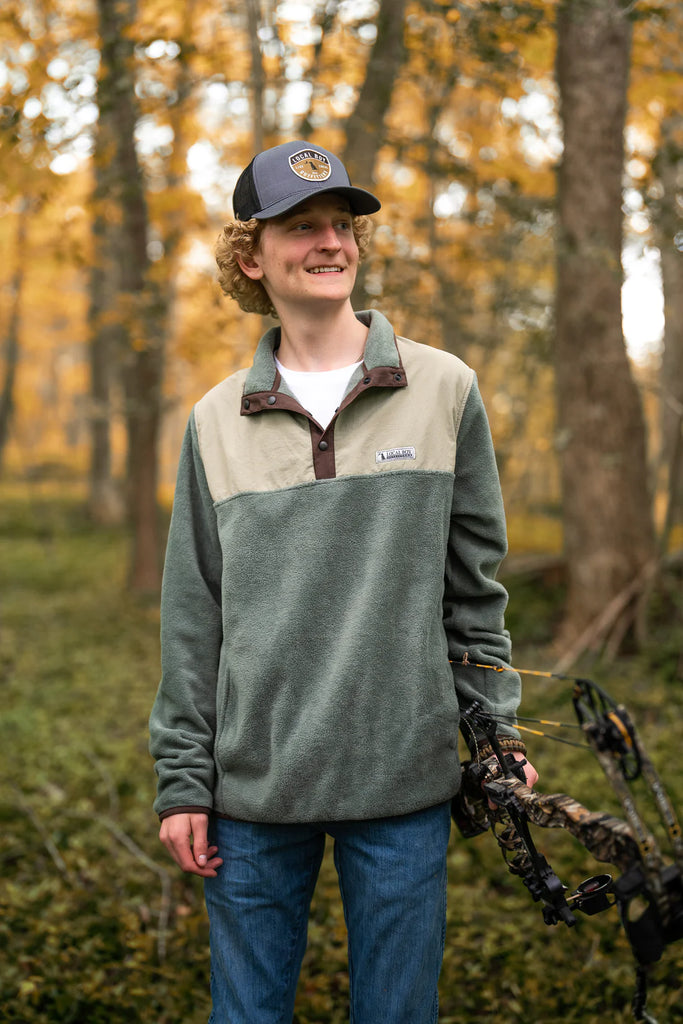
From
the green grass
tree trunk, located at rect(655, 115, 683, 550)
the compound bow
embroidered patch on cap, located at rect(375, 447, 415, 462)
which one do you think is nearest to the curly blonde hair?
embroidered patch on cap, located at rect(375, 447, 415, 462)

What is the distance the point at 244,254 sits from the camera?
2.17m

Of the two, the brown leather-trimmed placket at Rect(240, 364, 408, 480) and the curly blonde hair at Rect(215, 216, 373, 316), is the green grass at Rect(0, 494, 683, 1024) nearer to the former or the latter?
the brown leather-trimmed placket at Rect(240, 364, 408, 480)

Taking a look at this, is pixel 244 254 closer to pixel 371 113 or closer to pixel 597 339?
pixel 371 113

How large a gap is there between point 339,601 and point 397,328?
571cm

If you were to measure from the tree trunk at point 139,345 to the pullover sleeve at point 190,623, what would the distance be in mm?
5843

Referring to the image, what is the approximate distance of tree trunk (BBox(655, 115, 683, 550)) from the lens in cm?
643

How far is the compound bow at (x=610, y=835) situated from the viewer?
1.42 m

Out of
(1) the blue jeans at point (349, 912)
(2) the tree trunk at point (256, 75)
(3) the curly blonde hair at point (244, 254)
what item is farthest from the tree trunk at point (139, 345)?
(1) the blue jeans at point (349, 912)

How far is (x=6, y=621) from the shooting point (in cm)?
1055

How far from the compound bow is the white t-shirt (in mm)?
794

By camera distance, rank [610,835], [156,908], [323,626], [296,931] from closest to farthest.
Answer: [610,835] → [323,626] → [296,931] → [156,908]

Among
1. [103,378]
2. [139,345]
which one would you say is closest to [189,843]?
[139,345]

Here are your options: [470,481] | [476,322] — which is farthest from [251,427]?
[476,322]

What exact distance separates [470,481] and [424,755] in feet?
2.01
